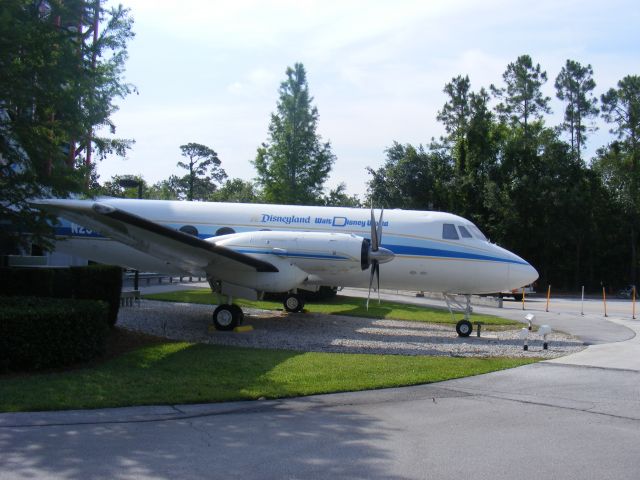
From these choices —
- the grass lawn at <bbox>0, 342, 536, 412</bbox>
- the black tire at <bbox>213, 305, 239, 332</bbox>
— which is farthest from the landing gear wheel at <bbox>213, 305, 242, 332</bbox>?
the grass lawn at <bbox>0, 342, 536, 412</bbox>

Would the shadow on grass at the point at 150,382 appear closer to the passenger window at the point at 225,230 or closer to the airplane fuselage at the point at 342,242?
the airplane fuselage at the point at 342,242

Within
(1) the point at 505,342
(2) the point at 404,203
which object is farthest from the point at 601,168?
(1) the point at 505,342

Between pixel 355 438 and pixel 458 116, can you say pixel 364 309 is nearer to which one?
pixel 355 438

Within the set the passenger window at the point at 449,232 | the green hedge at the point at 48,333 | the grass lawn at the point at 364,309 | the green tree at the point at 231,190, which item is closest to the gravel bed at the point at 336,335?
the grass lawn at the point at 364,309

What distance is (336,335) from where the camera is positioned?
49.2ft

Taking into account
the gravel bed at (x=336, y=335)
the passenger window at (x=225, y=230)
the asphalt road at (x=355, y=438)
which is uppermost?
the passenger window at (x=225, y=230)

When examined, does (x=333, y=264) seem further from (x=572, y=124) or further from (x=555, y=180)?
(x=572, y=124)

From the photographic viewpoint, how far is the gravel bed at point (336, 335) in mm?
13062

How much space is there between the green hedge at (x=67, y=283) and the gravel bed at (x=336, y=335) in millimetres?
1464

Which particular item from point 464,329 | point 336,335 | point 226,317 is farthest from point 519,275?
point 226,317

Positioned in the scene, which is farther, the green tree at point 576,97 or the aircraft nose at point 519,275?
the green tree at point 576,97

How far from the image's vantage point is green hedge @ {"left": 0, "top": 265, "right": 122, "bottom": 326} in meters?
12.0

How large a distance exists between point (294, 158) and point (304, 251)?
34009mm

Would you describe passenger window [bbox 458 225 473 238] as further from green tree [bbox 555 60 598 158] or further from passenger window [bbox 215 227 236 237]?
green tree [bbox 555 60 598 158]
